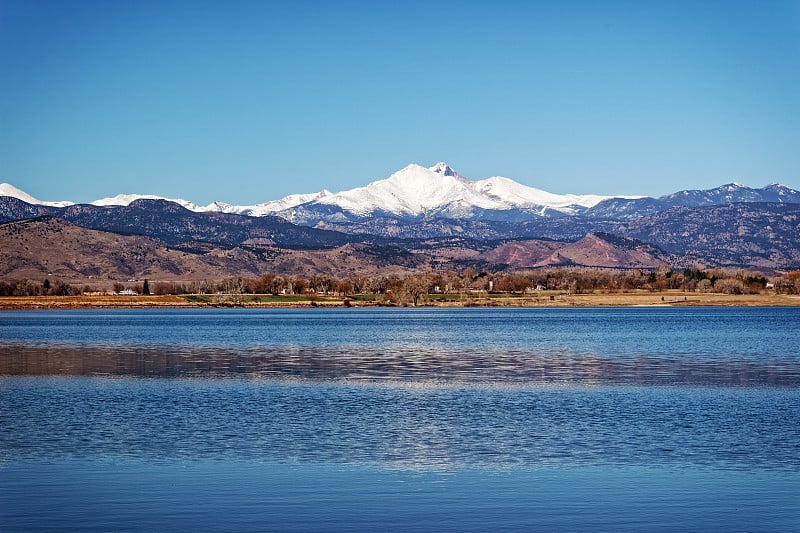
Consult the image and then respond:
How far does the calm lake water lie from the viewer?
20.8 m

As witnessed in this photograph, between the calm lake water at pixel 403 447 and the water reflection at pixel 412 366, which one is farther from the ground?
the calm lake water at pixel 403 447

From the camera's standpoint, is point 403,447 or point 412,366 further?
point 412,366

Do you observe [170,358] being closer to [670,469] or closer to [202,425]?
[202,425]

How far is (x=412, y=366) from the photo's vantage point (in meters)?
59.2

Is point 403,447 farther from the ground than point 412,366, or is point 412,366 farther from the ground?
point 403,447

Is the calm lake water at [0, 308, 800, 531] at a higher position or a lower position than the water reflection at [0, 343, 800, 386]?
higher

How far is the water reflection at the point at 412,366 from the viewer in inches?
1970

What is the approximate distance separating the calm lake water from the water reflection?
14.0 inches

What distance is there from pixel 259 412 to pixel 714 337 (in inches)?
2613

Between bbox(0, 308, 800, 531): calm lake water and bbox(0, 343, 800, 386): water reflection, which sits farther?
bbox(0, 343, 800, 386): water reflection

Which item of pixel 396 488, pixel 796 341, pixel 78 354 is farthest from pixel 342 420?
pixel 796 341

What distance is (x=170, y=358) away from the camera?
68.1m

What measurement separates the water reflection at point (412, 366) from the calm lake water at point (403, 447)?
356 mm

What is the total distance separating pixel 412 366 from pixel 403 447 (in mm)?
30830
